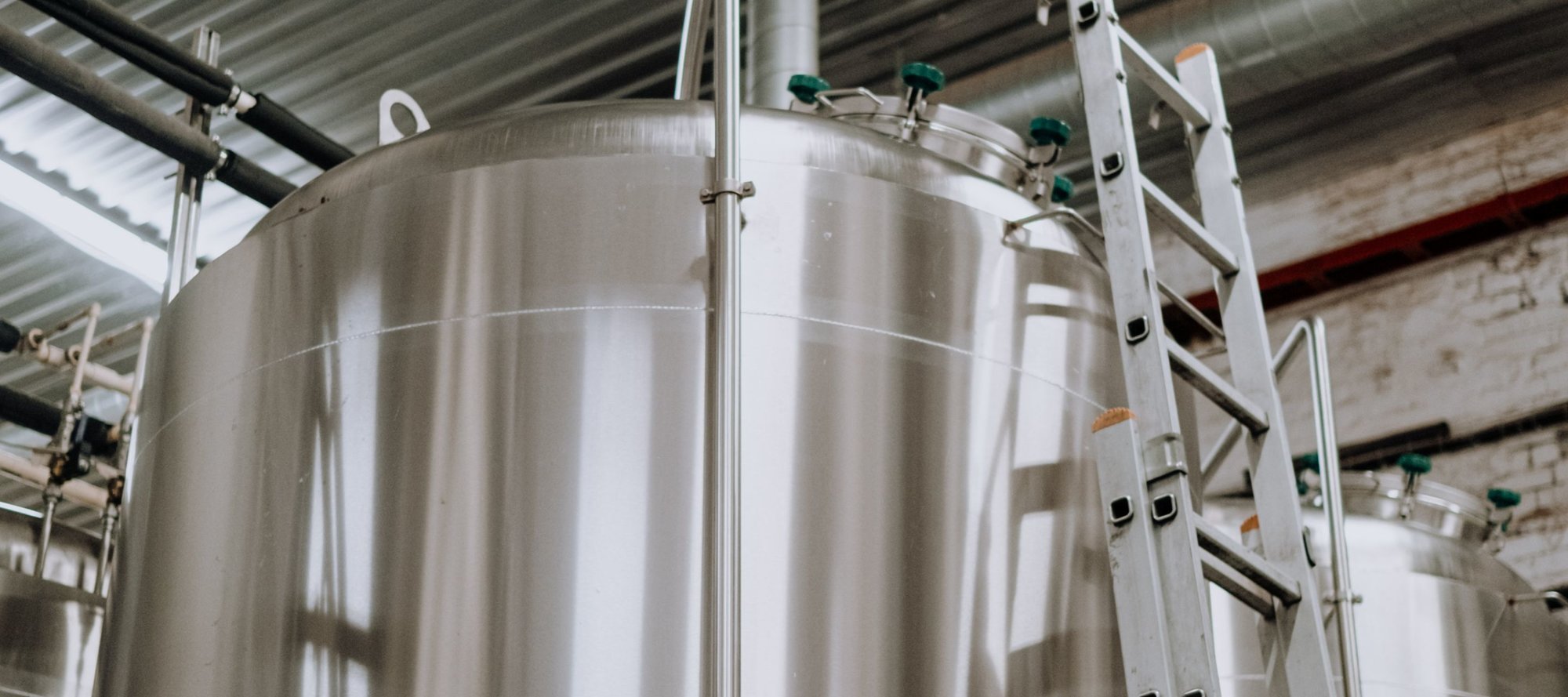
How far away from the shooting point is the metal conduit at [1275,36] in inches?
271

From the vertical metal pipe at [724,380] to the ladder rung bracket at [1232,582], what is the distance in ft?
2.33

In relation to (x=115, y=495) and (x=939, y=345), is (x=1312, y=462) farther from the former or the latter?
(x=115, y=495)

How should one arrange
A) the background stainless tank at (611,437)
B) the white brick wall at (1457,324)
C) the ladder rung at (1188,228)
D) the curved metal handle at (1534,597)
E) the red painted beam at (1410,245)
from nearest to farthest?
the background stainless tank at (611,437) → the ladder rung at (1188,228) → the curved metal handle at (1534,597) → the white brick wall at (1457,324) → the red painted beam at (1410,245)

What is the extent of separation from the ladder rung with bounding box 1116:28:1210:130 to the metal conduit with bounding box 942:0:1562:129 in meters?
3.51

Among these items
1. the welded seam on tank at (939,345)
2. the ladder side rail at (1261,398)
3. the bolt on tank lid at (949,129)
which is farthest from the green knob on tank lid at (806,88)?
the welded seam on tank at (939,345)

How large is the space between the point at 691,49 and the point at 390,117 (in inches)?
26.4

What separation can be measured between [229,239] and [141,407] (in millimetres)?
5668

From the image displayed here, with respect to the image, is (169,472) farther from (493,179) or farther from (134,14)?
(134,14)

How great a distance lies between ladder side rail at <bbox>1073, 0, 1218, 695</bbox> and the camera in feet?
7.90

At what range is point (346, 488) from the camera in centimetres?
261

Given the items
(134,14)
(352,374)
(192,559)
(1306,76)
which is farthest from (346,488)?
(1306,76)

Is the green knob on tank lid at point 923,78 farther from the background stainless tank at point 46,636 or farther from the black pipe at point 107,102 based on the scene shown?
the background stainless tank at point 46,636

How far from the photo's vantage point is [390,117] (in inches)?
140

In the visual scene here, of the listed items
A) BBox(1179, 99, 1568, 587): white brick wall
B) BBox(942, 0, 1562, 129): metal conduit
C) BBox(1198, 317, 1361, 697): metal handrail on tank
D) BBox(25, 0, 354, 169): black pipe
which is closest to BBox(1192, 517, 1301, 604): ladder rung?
BBox(1198, 317, 1361, 697): metal handrail on tank
